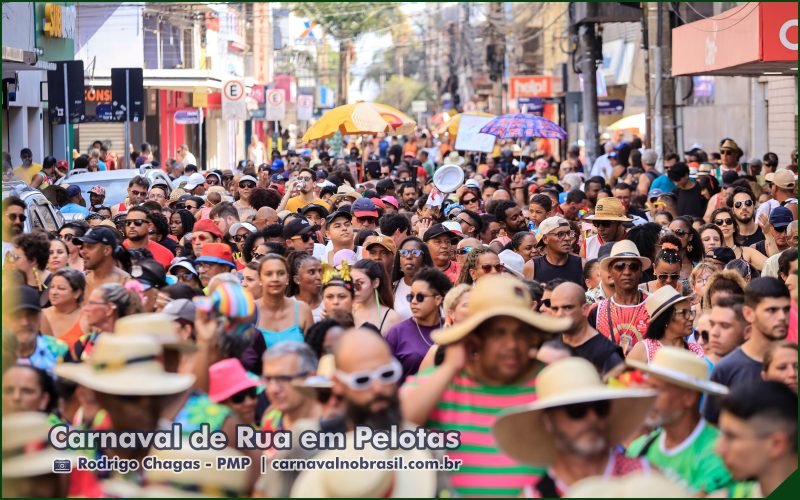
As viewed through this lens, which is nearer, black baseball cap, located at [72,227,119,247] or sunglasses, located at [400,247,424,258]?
black baseball cap, located at [72,227,119,247]

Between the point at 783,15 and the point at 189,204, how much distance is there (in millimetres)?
6627

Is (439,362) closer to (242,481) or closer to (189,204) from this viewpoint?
(242,481)

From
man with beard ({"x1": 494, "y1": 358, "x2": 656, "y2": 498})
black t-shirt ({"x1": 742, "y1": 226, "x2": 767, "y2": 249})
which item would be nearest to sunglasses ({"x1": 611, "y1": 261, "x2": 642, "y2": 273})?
black t-shirt ({"x1": 742, "y1": 226, "x2": 767, "y2": 249})

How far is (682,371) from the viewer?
220 inches

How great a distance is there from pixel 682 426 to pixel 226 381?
79.6 inches

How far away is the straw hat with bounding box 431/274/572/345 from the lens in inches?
223

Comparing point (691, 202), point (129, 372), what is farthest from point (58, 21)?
point (129, 372)

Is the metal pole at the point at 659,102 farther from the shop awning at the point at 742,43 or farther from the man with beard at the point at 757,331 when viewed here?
the man with beard at the point at 757,331

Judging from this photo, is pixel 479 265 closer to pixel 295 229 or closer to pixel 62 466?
pixel 295 229

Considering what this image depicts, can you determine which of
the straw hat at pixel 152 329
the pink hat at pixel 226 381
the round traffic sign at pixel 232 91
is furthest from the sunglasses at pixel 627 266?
the round traffic sign at pixel 232 91

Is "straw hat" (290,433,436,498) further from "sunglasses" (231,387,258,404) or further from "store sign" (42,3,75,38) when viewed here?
"store sign" (42,3,75,38)

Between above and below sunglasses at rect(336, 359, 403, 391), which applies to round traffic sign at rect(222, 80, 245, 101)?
above

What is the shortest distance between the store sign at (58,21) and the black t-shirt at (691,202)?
1858cm

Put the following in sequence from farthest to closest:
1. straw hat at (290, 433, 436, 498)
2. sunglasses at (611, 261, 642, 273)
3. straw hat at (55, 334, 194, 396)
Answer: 1. sunglasses at (611, 261, 642, 273)
2. straw hat at (55, 334, 194, 396)
3. straw hat at (290, 433, 436, 498)
